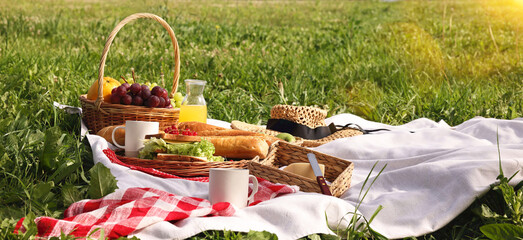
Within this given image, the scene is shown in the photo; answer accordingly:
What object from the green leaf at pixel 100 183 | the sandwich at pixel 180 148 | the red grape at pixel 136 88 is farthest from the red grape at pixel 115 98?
the green leaf at pixel 100 183

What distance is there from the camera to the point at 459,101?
534 centimetres

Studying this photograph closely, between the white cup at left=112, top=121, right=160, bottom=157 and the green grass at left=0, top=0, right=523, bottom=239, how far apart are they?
28 centimetres

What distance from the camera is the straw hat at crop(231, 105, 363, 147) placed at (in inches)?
164

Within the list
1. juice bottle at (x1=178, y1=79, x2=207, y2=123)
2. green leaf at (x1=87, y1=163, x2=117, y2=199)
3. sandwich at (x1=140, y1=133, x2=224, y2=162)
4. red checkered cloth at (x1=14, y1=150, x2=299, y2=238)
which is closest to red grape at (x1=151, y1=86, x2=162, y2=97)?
juice bottle at (x1=178, y1=79, x2=207, y2=123)

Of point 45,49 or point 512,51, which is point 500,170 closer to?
point 45,49

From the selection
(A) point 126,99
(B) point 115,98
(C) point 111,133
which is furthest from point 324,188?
(B) point 115,98

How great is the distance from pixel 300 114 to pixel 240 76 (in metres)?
1.93

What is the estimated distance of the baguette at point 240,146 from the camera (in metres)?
3.19

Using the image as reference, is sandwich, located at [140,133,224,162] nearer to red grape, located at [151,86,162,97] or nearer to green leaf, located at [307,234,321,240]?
red grape, located at [151,86,162,97]

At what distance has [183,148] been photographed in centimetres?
306

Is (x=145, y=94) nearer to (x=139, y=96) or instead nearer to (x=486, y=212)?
(x=139, y=96)

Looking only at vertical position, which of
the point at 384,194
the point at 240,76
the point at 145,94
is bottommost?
the point at 240,76

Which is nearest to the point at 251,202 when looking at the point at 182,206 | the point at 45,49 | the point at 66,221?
the point at 182,206

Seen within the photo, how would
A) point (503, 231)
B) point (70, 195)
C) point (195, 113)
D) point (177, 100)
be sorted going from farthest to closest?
point (177, 100), point (195, 113), point (70, 195), point (503, 231)
